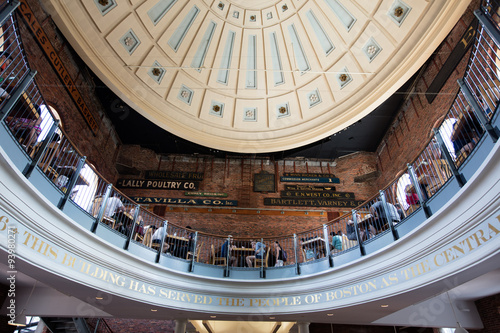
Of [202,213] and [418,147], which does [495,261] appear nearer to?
[418,147]

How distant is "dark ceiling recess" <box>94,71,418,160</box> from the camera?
13414 mm

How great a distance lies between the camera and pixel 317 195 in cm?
1513

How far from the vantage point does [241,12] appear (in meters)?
14.1

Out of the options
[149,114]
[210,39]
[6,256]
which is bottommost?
[6,256]

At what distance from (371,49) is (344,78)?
5.22ft

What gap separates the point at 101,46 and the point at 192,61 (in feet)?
13.0

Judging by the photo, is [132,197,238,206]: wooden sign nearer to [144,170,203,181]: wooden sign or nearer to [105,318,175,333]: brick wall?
[144,170,203,181]: wooden sign

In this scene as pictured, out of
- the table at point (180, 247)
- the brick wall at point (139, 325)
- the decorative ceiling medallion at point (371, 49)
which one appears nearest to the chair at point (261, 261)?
the table at point (180, 247)

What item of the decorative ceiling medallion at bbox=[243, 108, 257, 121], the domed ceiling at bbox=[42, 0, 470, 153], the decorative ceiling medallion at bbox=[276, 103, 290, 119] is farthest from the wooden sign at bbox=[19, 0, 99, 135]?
the decorative ceiling medallion at bbox=[276, 103, 290, 119]

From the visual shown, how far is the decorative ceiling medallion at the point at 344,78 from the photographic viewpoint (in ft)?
43.5

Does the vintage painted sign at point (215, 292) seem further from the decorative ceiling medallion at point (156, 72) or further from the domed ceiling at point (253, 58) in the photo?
the decorative ceiling medallion at point (156, 72)

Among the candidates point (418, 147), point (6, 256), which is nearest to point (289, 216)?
point (418, 147)

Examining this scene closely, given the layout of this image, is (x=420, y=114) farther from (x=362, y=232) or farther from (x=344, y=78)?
(x=362, y=232)

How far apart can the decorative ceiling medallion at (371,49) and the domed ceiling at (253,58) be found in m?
0.04
